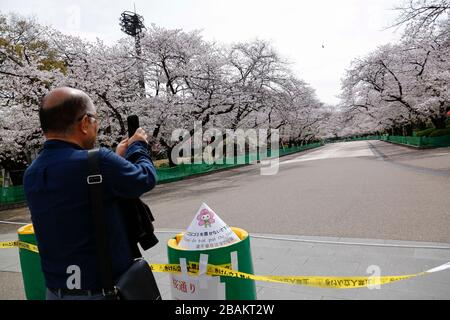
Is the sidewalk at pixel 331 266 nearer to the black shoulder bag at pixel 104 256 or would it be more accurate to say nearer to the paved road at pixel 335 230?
the paved road at pixel 335 230

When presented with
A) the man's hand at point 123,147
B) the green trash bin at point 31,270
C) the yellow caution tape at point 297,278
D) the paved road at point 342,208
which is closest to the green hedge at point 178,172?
the paved road at point 342,208

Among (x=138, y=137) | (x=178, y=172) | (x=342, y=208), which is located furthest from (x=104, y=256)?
(x=178, y=172)

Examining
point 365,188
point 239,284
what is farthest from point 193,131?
point 239,284

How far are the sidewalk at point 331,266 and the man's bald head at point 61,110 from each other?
2811 mm

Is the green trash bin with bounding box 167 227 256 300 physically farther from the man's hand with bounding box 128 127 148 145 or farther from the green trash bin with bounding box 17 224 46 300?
the green trash bin with bounding box 17 224 46 300

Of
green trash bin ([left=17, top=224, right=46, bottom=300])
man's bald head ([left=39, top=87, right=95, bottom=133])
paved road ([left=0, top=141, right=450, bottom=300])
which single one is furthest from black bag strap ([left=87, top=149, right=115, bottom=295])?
paved road ([left=0, top=141, right=450, bottom=300])

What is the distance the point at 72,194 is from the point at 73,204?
0.05 metres

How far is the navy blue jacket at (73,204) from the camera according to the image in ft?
5.45

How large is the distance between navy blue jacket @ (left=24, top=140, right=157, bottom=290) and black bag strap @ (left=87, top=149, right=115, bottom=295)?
3 cm

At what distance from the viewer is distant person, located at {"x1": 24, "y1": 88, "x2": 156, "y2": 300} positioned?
1.67 meters

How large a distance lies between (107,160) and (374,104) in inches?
1552

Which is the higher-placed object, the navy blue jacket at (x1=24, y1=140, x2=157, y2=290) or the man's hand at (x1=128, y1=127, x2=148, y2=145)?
the man's hand at (x1=128, y1=127, x2=148, y2=145)
